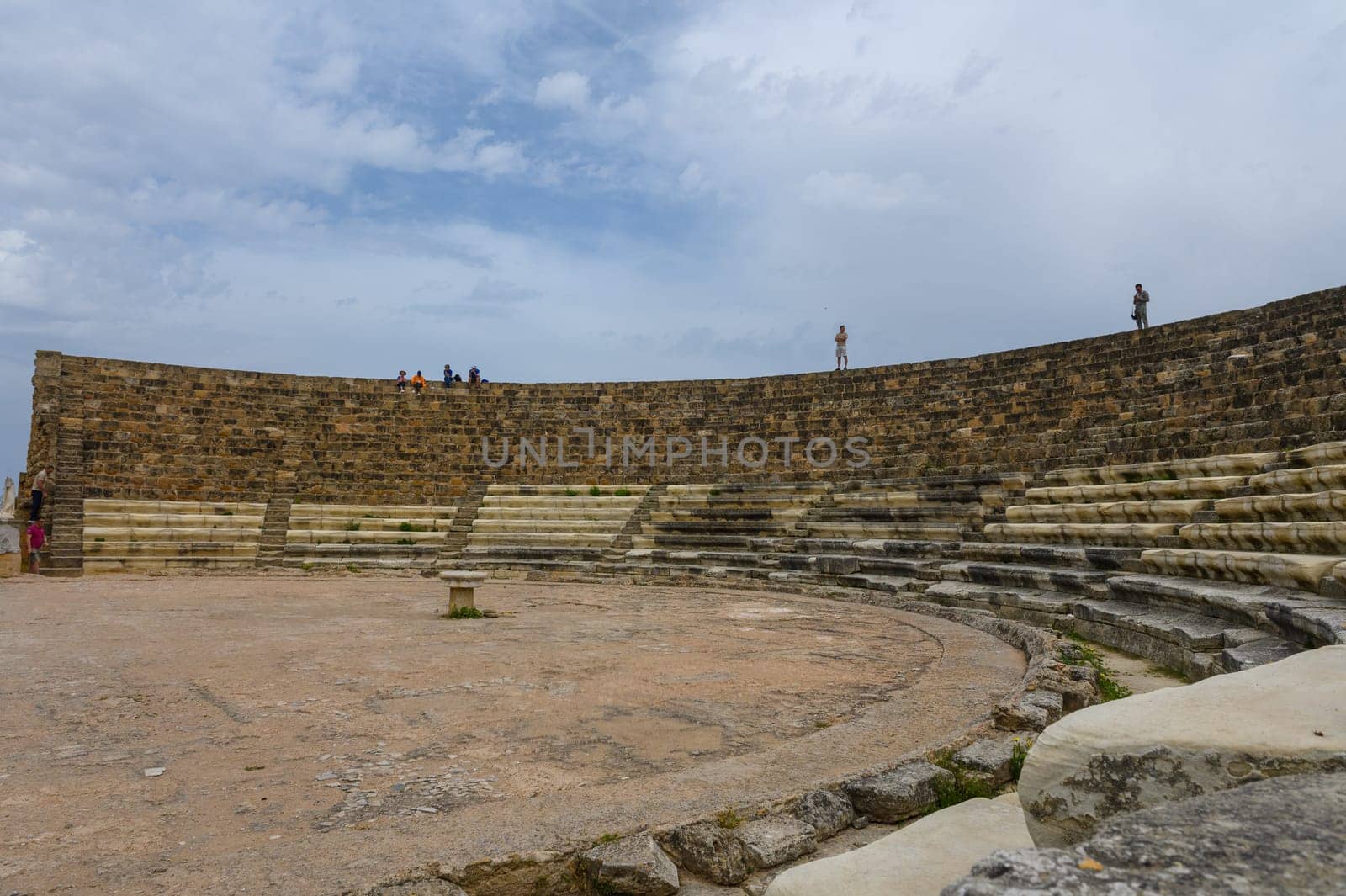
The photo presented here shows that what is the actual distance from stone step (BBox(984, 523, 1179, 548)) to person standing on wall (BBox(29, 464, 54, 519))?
55.1ft

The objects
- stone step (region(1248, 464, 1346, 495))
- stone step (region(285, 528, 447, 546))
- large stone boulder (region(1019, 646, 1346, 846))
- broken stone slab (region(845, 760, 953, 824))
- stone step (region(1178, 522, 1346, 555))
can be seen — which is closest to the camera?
large stone boulder (region(1019, 646, 1346, 846))

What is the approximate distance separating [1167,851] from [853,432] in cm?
1541

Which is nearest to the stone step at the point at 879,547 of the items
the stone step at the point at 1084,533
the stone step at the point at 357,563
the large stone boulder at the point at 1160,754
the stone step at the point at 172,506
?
the stone step at the point at 1084,533

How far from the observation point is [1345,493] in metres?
6.14

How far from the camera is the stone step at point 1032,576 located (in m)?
8.27

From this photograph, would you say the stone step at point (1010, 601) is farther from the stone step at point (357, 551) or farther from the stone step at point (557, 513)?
the stone step at point (357, 551)

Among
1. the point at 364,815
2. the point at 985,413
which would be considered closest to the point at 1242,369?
the point at 985,413

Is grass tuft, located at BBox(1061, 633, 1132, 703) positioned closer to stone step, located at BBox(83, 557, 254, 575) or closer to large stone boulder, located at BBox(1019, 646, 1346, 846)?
large stone boulder, located at BBox(1019, 646, 1346, 846)

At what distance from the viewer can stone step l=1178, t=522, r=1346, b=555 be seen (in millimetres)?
5957

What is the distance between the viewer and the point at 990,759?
11.6ft

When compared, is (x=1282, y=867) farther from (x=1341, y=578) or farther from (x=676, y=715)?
(x=1341, y=578)

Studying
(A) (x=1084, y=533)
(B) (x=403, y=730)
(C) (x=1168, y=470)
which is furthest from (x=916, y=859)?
(C) (x=1168, y=470)

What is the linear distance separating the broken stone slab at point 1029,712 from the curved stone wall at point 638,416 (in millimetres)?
7676

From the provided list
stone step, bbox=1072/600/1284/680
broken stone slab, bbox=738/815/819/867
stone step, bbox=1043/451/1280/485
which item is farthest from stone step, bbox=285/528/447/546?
broken stone slab, bbox=738/815/819/867
